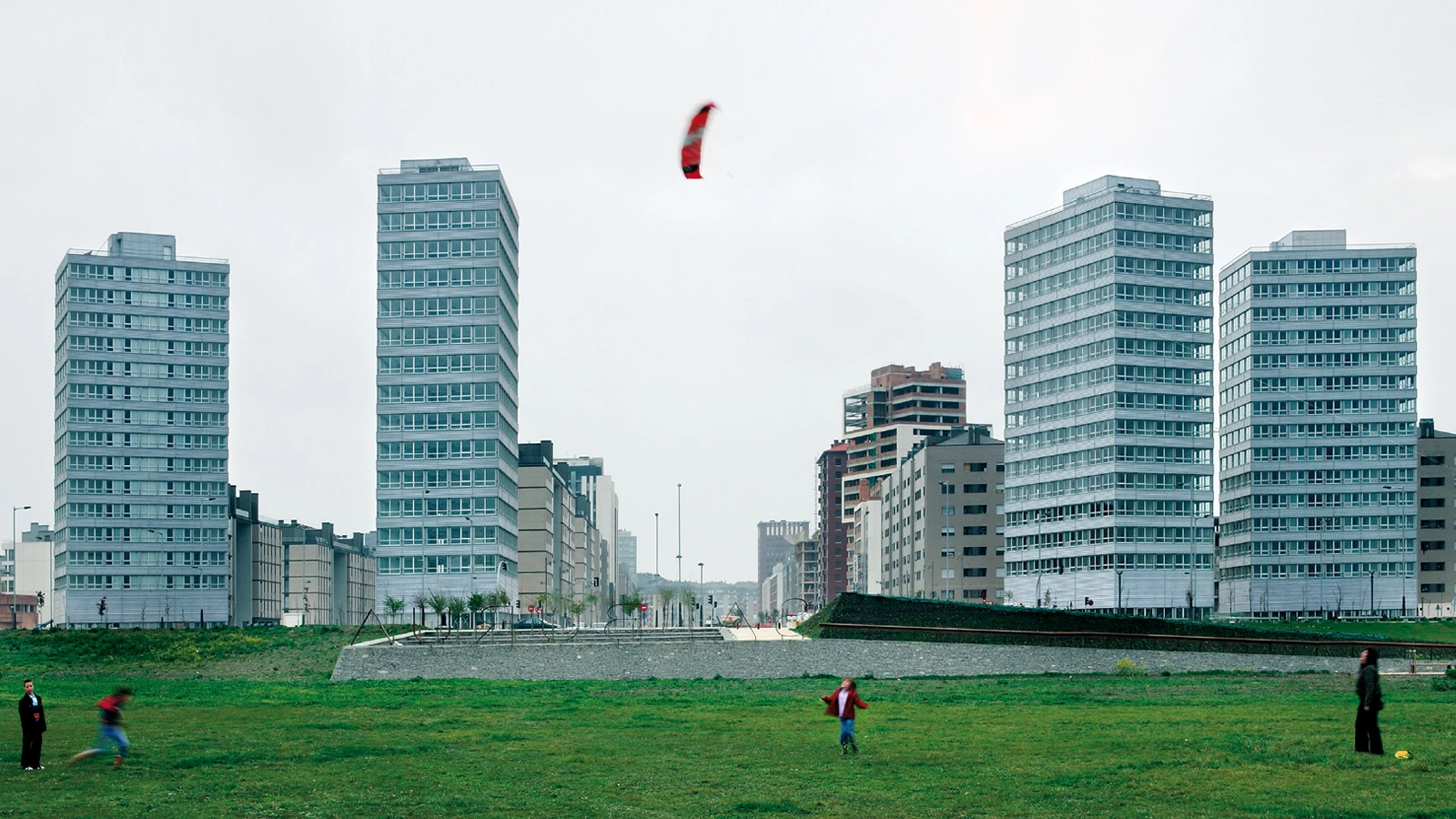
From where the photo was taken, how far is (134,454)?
19525cm

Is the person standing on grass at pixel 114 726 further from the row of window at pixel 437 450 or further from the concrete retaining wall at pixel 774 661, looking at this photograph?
the row of window at pixel 437 450

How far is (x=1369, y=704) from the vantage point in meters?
32.0

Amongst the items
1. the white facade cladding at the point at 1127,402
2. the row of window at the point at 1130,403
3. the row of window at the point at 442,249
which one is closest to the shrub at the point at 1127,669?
the white facade cladding at the point at 1127,402

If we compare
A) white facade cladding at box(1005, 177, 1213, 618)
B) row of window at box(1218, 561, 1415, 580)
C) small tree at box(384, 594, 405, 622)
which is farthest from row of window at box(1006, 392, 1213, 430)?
small tree at box(384, 594, 405, 622)

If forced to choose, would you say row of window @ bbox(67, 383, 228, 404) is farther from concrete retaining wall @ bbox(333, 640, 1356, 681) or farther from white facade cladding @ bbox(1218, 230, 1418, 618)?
white facade cladding @ bbox(1218, 230, 1418, 618)

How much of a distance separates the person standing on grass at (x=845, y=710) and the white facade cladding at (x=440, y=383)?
136 metres

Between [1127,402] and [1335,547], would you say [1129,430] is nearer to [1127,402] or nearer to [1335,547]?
[1127,402]

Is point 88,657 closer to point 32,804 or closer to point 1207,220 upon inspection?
point 32,804

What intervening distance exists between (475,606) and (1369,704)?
104 meters

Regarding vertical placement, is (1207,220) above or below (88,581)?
above

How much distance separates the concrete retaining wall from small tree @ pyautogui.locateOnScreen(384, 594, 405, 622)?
64750 millimetres

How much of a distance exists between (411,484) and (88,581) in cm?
5261

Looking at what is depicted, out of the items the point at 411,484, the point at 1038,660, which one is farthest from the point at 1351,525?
the point at 1038,660

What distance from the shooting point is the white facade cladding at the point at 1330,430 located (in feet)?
617
